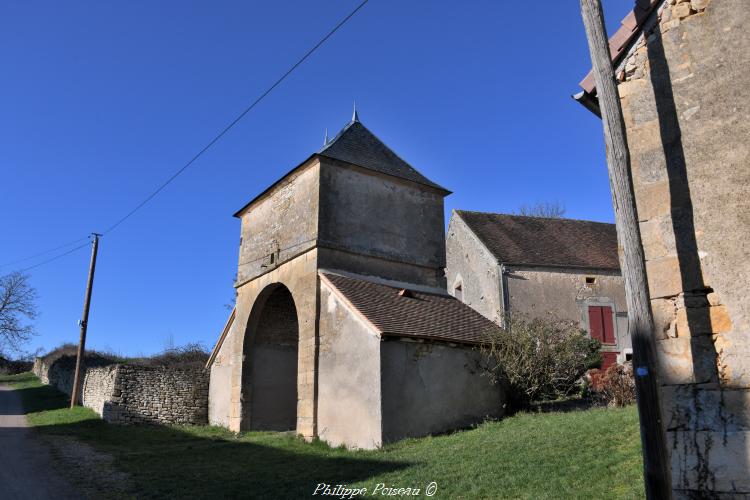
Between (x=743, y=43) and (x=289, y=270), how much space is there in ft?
38.4

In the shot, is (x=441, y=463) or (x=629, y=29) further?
(x=441, y=463)

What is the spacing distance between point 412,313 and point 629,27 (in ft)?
28.1

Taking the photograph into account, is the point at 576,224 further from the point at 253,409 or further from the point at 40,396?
the point at 40,396

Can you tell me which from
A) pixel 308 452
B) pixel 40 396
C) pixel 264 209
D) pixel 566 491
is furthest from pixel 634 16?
pixel 40 396

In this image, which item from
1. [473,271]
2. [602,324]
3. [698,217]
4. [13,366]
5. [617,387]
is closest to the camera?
[698,217]

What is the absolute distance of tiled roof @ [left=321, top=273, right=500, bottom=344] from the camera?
38.5ft

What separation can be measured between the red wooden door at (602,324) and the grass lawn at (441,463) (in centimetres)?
967

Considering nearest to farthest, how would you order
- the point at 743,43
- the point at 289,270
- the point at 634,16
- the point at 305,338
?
the point at 743,43, the point at 634,16, the point at 305,338, the point at 289,270

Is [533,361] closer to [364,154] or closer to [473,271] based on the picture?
[364,154]

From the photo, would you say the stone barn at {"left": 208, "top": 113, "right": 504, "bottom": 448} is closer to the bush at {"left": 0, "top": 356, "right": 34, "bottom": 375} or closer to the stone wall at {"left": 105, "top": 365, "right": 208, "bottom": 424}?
the stone wall at {"left": 105, "top": 365, "right": 208, "bottom": 424}

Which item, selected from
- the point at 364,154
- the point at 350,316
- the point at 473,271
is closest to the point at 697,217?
the point at 350,316

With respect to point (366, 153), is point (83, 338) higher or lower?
lower

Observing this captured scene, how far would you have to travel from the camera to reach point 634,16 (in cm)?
523

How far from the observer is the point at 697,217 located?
15.0 ft
